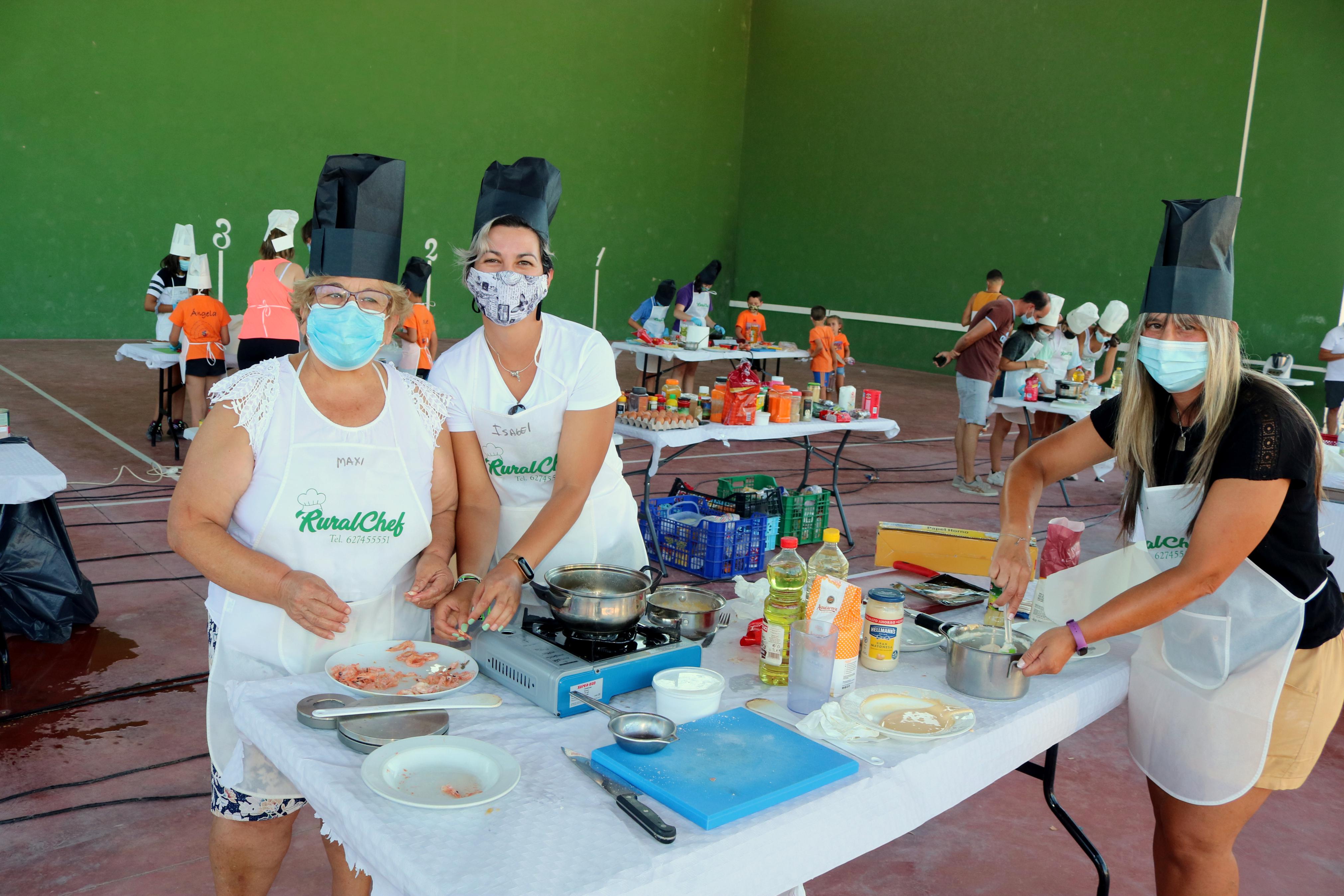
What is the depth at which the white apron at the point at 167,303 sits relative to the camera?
27.1 ft

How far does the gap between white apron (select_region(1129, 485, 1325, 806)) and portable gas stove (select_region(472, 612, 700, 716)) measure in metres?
0.96

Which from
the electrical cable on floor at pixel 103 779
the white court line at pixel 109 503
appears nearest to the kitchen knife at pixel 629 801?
the electrical cable on floor at pixel 103 779

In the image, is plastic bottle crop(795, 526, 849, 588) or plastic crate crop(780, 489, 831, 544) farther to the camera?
plastic crate crop(780, 489, 831, 544)

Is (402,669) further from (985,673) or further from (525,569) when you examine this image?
(985,673)

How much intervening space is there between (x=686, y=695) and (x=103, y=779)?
90.0 inches

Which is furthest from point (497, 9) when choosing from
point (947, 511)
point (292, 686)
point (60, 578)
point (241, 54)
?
point (292, 686)

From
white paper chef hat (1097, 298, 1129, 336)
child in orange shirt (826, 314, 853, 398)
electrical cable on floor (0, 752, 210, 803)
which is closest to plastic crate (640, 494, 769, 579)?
electrical cable on floor (0, 752, 210, 803)

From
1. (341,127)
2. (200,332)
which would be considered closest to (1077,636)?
(200,332)

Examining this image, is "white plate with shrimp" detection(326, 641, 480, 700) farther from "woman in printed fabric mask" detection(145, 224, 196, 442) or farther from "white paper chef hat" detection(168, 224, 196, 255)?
"white paper chef hat" detection(168, 224, 196, 255)

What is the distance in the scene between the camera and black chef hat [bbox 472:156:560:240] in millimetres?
2186

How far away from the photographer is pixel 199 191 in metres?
13.6

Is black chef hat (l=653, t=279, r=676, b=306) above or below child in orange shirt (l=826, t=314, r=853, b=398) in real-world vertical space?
above

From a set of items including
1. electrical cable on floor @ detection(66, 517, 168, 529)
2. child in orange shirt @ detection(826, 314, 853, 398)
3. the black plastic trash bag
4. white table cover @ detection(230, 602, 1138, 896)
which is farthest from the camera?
child in orange shirt @ detection(826, 314, 853, 398)

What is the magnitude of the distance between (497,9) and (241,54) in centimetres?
400
